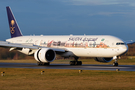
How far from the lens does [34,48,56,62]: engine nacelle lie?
151 ft

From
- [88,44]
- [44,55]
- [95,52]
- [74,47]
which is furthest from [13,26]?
[95,52]

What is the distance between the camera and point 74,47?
48.5 m

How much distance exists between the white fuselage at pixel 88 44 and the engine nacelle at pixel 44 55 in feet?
10.1

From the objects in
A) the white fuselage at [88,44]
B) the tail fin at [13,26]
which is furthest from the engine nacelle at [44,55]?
the tail fin at [13,26]

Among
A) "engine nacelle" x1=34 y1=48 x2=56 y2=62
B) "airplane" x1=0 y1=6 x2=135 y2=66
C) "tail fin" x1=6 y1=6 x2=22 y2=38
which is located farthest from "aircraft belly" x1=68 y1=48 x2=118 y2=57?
"tail fin" x1=6 y1=6 x2=22 y2=38

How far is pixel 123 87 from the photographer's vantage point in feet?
69.8

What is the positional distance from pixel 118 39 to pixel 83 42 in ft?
18.6

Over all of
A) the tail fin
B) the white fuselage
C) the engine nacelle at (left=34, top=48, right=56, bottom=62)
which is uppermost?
the tail fin

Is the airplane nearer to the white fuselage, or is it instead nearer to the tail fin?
the white fuselage

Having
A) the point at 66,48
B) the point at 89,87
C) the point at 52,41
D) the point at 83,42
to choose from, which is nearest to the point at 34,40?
the point at 52,41

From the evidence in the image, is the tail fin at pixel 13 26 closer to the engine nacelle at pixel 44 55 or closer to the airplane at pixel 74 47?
the airplane at pixel 74 47

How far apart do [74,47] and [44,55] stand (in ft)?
18.1

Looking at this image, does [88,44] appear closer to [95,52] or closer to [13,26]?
[95,52]

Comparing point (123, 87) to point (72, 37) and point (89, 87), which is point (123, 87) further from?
point (72, 37)
